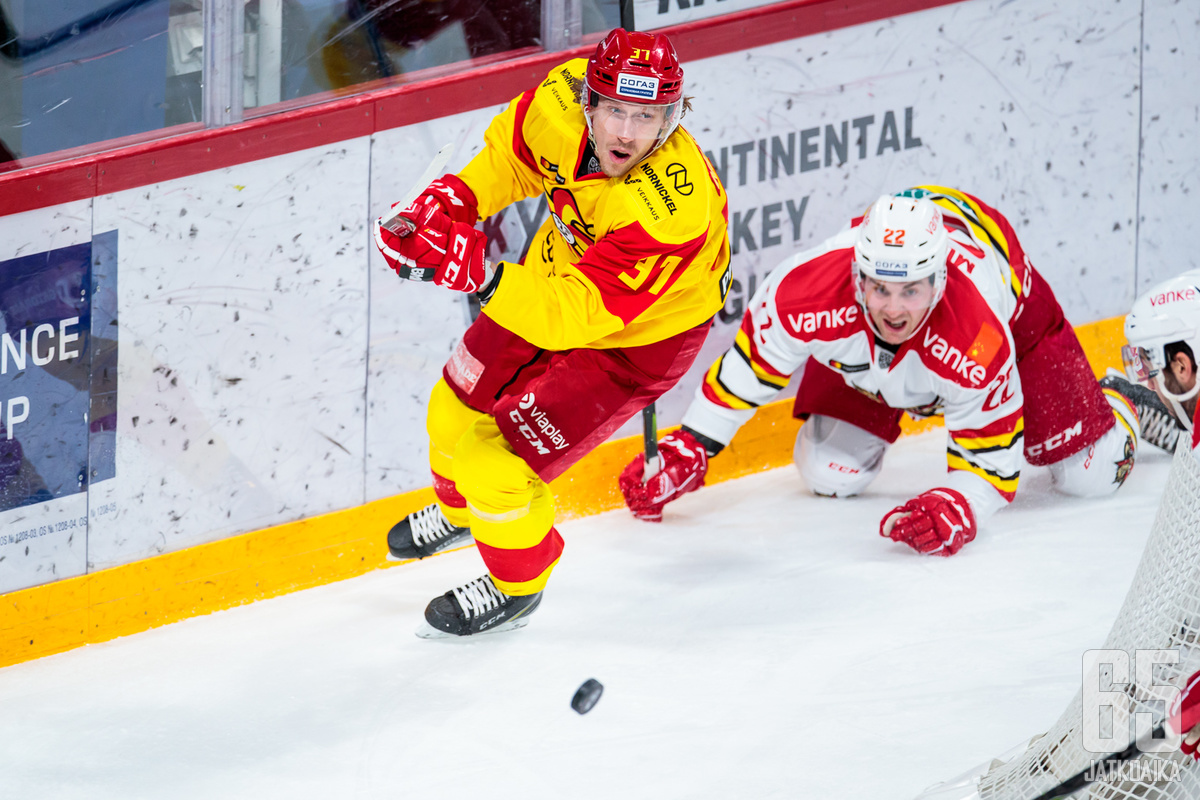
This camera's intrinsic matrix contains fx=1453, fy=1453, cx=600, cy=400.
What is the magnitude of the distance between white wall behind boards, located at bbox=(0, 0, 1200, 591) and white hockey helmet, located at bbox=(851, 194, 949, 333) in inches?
29.2

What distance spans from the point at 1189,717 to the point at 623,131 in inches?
62.9

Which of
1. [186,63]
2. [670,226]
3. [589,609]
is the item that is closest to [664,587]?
[589,609]

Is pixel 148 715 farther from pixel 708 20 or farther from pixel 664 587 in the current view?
pixel 708 20

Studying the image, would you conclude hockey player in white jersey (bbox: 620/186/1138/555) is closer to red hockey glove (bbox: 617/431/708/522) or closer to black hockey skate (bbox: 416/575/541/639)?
red hockey glove (bbox: 617/431/708/522)

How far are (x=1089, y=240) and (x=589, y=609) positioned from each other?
241 centimetres

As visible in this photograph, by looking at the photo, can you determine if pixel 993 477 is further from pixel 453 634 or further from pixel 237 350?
pixel 237 350

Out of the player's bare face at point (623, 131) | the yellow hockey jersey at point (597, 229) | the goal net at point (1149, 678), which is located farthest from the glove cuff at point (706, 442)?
the goal net at point (1149, 678)

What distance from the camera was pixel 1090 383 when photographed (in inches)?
163

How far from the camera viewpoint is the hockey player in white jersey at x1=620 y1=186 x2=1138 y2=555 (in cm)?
367

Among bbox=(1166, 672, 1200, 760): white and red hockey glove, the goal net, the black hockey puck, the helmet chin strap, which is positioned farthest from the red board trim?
bbox=(1166, 672, 1200, 760): white and red hockey glove

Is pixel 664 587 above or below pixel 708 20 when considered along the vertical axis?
below

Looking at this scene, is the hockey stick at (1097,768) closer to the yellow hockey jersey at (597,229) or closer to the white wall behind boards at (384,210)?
the yellow hockey jersey at (597,229)

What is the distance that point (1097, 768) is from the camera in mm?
2129

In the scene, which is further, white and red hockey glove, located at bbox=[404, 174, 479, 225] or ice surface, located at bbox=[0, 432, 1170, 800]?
white and red hockey glove, located at bbox=[404, 174, 479, 225]
